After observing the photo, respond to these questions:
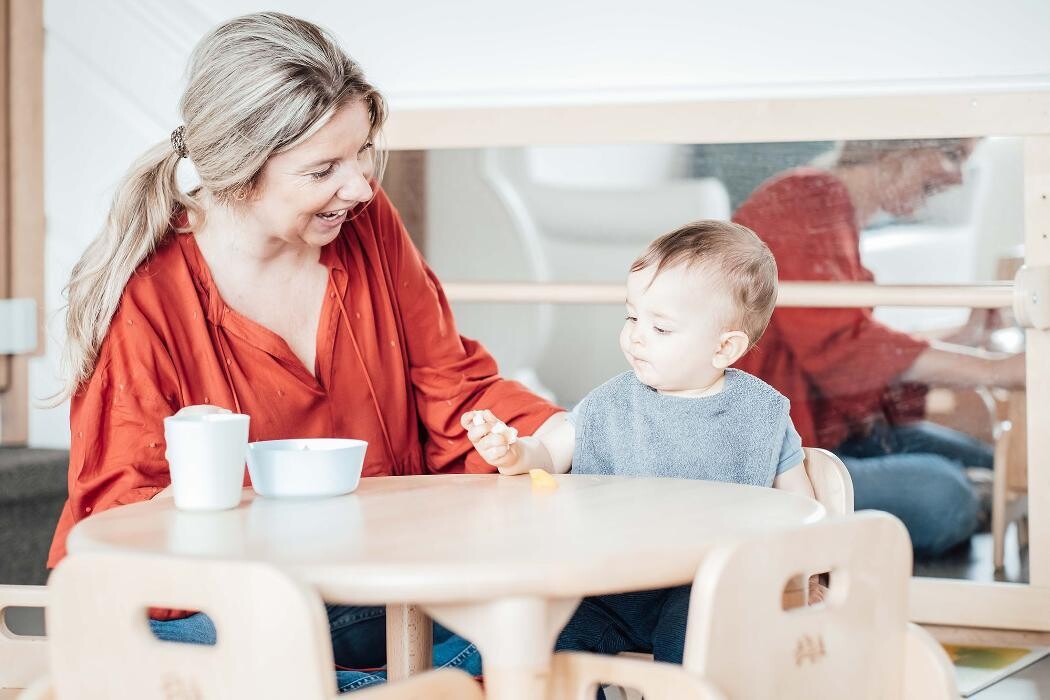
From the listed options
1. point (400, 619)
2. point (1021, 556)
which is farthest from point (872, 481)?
point (400, 619)

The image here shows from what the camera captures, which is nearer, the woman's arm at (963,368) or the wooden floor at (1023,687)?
the wooden floor at (1023,687)

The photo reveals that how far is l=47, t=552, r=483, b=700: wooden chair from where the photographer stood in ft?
2.93

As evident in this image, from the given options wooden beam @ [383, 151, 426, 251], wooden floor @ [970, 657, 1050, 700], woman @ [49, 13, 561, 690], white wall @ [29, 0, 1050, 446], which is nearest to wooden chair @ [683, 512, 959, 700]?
woman @ [49, 13, 561, 690]

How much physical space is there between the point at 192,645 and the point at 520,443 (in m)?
0.64

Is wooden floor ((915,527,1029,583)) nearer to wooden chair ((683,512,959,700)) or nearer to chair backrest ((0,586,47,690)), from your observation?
wooden chair ((683,512,959,700))

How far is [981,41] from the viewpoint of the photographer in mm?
2514

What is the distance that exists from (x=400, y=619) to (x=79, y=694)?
411 millimetres

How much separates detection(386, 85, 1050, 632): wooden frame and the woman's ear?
3.24 feet

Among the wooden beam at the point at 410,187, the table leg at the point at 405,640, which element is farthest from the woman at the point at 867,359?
the table leg at the point at 405,640

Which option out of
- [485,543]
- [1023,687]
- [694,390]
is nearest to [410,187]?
[694,390]

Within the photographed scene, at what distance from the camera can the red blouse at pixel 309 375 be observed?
148 cm

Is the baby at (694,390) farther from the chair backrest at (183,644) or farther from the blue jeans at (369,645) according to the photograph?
the chair backrest at (183,644)

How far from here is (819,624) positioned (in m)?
1.07

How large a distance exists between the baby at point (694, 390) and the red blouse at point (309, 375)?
6.5 inches
